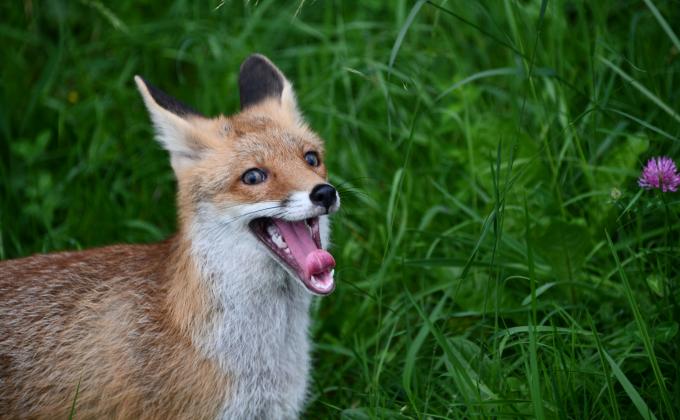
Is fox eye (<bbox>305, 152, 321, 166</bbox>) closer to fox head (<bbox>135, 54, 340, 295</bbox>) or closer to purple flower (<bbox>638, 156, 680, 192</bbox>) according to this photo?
fox head (<bbox>135, 54, 340, 295</bbox>)

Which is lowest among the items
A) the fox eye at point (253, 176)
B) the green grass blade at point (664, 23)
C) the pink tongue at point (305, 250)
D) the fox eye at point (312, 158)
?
the pink tongue at point (305, 250)

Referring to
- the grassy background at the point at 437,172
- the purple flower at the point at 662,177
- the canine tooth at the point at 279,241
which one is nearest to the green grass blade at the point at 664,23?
the grassy background at the point at 437,172

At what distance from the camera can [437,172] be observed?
6441mm

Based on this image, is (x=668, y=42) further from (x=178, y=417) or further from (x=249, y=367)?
(x=178, y=417)

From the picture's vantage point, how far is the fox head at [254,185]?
441cm

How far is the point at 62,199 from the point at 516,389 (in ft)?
13.0

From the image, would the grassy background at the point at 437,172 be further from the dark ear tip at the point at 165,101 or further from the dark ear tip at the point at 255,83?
the dark ear tip at the point at 165,101

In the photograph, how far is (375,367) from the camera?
Answer: 203 inches

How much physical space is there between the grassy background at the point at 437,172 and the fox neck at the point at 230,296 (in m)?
0.57

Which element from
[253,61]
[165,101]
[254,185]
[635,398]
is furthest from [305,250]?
[635,398]

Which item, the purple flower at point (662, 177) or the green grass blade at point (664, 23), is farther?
the green grass blade at point (664, 23)

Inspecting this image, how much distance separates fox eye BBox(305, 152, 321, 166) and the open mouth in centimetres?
48

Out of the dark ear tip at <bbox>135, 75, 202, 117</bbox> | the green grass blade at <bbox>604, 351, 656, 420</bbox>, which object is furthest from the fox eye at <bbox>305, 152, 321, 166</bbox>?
the green grass blade at <bbox>604, 351, 656, 420</bbox>

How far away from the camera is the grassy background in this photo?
4.47 m
